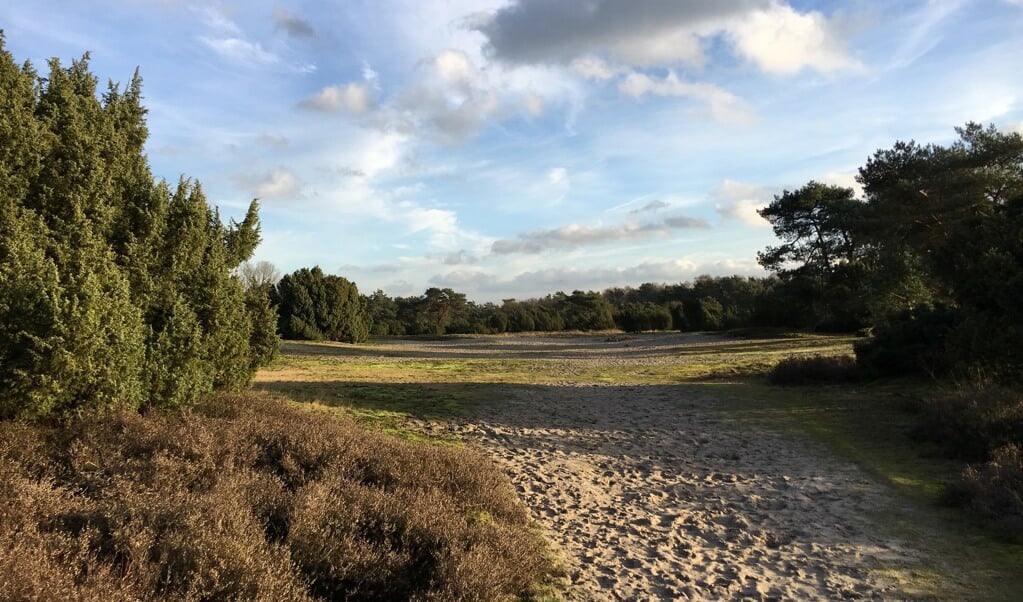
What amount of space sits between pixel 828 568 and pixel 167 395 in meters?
7.68

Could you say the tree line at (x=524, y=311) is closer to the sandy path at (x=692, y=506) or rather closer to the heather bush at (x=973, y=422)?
the sandy path at (x=692, y=506)

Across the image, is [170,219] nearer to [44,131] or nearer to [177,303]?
[177,303]

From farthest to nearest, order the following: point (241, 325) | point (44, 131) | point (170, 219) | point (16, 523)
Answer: point (241, 325) < point (170, 219) < point (44, 131) < point (16, 523)

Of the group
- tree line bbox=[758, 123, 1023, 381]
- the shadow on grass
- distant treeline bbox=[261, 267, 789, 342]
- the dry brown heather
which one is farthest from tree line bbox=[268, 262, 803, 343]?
the dry brown heather

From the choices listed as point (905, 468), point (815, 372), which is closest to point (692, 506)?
point (905, 468)

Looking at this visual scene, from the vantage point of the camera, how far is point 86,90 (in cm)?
775

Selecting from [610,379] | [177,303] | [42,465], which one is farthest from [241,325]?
[610,379]

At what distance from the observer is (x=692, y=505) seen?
22.9ft

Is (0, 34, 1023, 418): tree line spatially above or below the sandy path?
above

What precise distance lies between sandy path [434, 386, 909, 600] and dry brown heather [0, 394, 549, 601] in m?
0.90

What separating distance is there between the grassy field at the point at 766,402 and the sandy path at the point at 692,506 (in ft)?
1.42

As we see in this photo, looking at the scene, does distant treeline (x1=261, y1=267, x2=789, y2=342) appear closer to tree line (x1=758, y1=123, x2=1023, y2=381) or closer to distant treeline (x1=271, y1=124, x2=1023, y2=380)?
distant treeline (x1=271, y1=124, x2=1023, y2=380)

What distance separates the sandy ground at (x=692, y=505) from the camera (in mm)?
4965

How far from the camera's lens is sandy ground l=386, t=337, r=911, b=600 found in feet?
16.3
